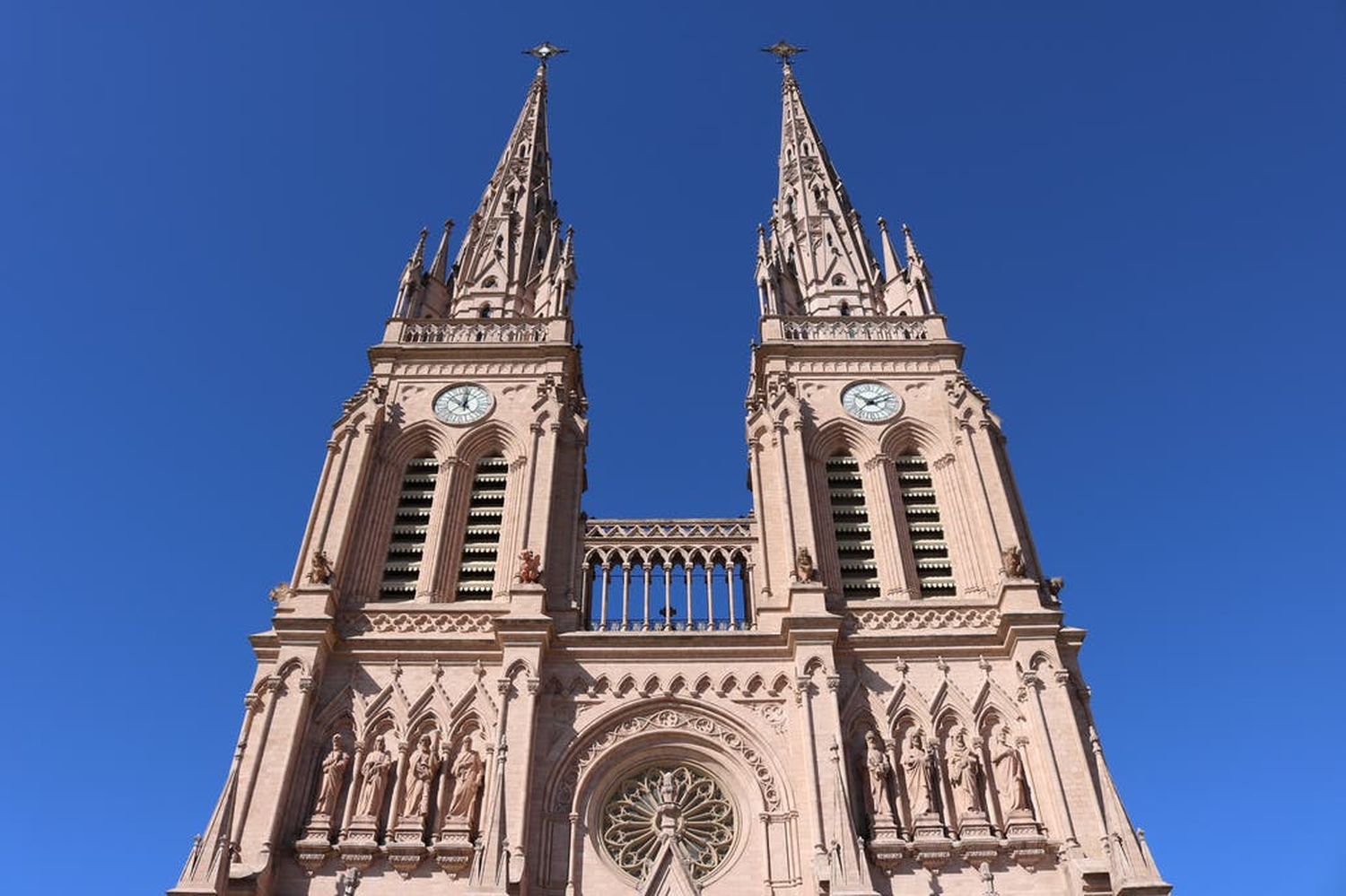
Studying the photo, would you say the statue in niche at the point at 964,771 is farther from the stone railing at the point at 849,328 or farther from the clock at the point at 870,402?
the stone railing at the point at 849,328

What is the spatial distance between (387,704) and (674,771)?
6.65m

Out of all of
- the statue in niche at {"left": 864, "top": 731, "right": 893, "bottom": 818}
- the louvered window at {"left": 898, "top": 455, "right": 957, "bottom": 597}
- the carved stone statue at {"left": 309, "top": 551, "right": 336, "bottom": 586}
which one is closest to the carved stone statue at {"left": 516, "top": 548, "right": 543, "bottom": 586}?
the carved stone statue at {"left": 309, "top": 551, "right": 336, "bottom": 586}

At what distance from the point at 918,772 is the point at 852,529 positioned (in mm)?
7229

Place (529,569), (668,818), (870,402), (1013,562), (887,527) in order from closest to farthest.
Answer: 1. (668,818)
2. (1013,562)
3. (529,569)
4. (887,527)
5. (870,402)

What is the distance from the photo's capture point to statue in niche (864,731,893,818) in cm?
2250

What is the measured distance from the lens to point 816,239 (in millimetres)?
38906

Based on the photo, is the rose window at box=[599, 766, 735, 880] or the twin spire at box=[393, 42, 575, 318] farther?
the twin spire at box=[393, 42, 575, 318]

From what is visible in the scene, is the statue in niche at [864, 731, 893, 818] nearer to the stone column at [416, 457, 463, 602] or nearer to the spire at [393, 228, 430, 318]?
the stone column at [416, 457, 463, 602]

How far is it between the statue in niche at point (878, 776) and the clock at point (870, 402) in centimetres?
1020

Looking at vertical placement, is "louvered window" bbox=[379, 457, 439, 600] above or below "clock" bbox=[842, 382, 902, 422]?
below

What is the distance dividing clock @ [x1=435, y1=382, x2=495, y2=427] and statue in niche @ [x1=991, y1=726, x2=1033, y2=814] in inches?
640

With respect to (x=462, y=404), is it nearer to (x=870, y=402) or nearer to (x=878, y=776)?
(x=870, y=402)

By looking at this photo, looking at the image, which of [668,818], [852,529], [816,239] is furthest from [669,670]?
[816,239]

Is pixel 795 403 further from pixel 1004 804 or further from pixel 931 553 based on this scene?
pixel 1004 804
